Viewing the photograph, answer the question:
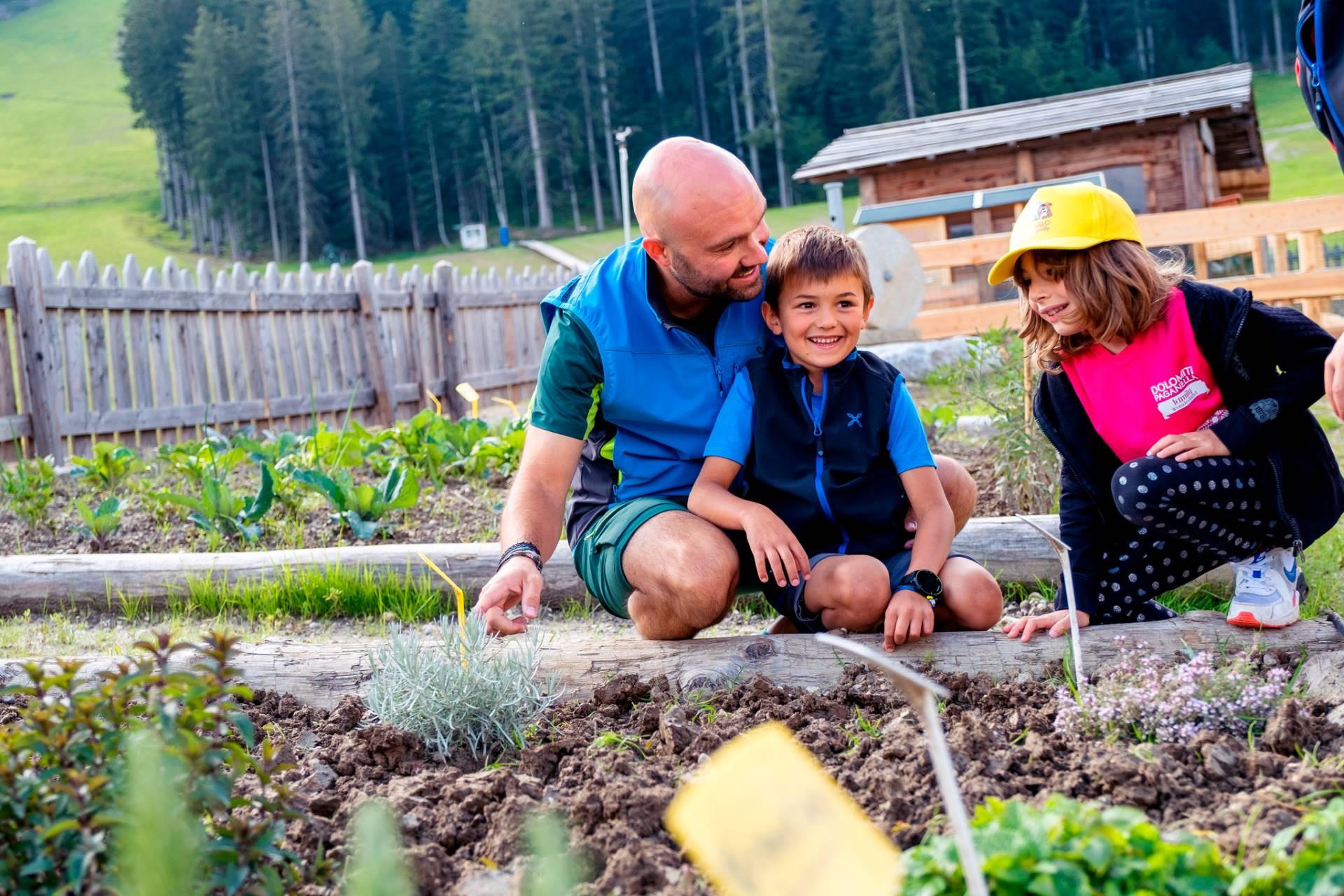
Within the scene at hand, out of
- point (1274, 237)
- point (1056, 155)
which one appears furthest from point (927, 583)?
point (1056, 155)

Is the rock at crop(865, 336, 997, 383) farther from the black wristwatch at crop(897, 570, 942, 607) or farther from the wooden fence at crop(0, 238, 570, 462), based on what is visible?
the black wristwatch at crop(897, 570, 942, 607)

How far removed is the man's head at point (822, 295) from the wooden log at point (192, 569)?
3.92 ft

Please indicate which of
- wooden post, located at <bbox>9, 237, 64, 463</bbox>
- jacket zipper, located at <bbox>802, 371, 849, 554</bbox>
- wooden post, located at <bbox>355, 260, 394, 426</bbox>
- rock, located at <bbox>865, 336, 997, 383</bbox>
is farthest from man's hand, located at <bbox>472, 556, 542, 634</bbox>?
wooden post, located at <bbox>355, 260, 394, 426</bbox>

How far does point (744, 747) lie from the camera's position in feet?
3.76

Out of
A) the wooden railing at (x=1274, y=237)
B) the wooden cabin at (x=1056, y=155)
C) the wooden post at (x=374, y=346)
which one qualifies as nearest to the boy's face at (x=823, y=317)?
the wooden railing at (x=1274, y=237)

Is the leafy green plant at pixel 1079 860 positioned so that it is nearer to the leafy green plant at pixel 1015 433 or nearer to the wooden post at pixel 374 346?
the leafy green plant at pixel 1015 433

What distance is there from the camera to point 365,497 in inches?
170

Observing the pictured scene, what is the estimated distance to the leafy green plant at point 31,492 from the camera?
471cm

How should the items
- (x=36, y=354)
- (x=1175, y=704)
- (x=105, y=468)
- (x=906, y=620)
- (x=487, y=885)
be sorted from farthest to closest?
1. (x=36, y=354)
2. (x=105, y=468)
3. (x=906, y=620)
4. (x=1175, y=704)
5. (x=487, y=885)

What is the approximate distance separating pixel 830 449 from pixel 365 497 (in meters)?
2.35

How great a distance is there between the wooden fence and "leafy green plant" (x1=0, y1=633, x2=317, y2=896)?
4.91 m

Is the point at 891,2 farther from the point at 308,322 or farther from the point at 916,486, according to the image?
the point at 916,486

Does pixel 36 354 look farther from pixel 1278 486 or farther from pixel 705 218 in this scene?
pixel 1278 486

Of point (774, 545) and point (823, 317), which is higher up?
point (823, 317)
